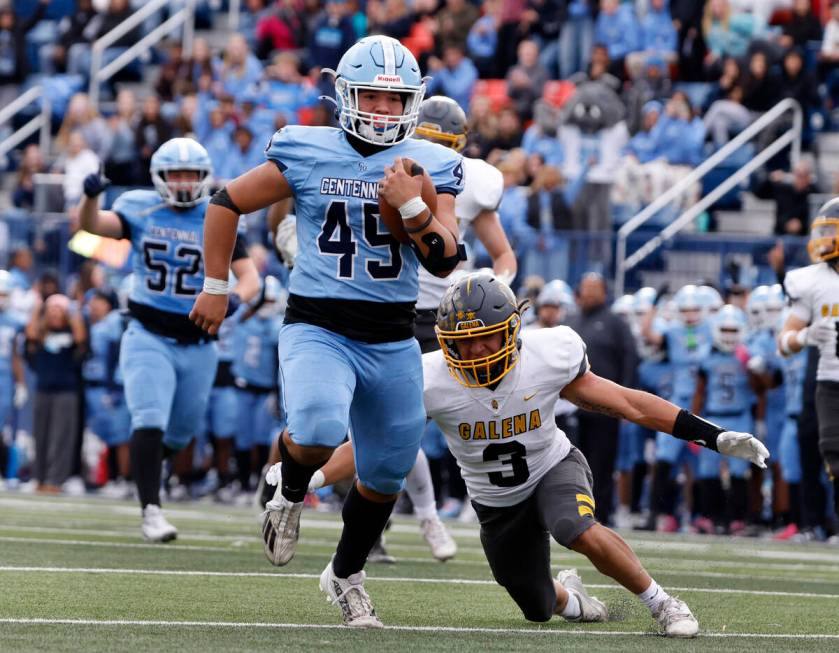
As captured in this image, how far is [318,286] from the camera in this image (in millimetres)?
5289

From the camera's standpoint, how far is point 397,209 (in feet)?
16.9

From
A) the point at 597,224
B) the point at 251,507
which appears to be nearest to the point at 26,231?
the point at 251,507

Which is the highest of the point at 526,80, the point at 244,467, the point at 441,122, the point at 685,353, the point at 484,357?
the point at 526,80

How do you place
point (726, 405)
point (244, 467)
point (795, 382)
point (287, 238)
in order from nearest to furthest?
1. point (287, 238)
2. point (795, 382)
3. point (726, 405)
4. point (244, 467)

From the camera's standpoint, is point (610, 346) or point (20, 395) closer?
point (610, 346)

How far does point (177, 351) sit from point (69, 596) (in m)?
2.79

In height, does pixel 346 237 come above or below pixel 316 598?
above

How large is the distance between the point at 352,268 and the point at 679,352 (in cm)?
816

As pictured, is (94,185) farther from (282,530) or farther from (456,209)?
(282,530)

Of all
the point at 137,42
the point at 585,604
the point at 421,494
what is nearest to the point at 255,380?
the point at 421,494

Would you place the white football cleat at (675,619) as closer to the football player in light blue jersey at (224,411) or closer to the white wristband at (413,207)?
the white wristband at (413,207)

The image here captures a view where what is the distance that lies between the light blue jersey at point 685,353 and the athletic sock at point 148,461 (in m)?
5.58

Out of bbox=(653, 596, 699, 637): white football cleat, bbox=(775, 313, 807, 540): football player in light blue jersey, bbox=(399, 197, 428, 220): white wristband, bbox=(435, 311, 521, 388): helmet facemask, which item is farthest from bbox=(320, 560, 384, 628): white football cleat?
bbox=(775, 313, 807, 540): football player in light blue jersey

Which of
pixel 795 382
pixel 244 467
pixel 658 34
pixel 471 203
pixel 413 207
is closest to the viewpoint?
pixel 413 207
